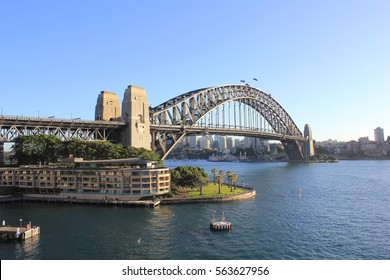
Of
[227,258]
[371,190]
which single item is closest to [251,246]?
[227,258]

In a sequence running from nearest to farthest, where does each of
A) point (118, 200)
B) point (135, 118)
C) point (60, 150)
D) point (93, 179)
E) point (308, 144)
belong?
point (118, 200)
point (93, 179)
point (60, 150)
point (135, 118)
point (308, 144)

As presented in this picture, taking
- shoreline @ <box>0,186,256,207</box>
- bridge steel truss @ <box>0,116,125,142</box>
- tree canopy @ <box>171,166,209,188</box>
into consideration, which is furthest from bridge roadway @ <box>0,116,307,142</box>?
tree canopy @ <box>171,166,209,188</box>

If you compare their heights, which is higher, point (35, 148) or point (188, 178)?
point (35, 148)

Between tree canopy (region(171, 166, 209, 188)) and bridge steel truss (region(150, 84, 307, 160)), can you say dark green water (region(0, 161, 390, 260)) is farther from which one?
bridge steel truss (region(150, 84, 307, 160))

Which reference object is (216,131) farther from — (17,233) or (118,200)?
(17,233)

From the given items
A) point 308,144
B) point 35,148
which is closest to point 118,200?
point 35,148

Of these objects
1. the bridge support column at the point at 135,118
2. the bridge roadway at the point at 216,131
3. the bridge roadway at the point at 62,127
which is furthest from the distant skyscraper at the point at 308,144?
the bridge support column at the point at 135,118
